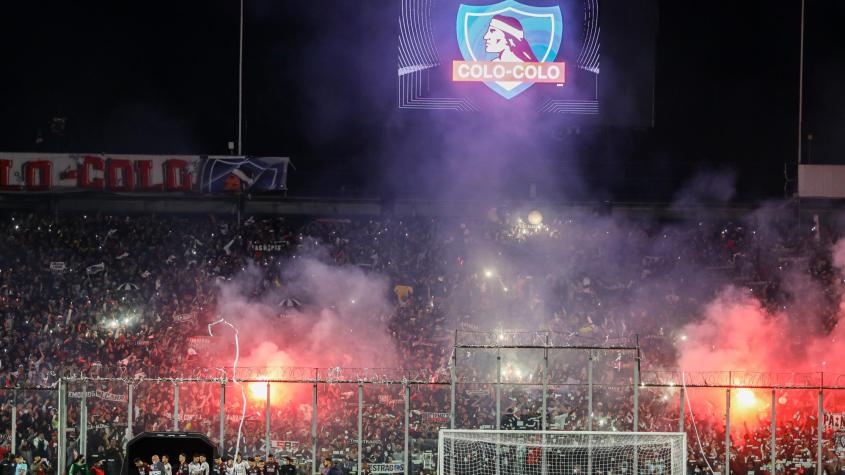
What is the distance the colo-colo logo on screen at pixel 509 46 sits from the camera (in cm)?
2450

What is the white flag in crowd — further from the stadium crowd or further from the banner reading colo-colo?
the banner reading colo-colo

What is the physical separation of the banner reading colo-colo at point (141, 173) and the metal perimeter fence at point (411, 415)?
5.78 meters

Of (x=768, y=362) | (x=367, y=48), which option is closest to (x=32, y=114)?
(x=367, y=48)

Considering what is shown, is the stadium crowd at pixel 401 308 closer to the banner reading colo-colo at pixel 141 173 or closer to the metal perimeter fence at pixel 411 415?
the metal perimeter fence at pixel 411 415

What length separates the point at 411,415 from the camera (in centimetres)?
1919

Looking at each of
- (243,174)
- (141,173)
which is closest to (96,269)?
(141,173)

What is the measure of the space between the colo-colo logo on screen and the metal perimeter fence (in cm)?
827

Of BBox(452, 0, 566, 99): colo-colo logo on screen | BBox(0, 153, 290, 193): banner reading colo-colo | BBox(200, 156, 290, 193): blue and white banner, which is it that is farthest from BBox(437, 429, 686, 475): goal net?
BBox(452, 0, 566, 99): colo-colo logo on screen

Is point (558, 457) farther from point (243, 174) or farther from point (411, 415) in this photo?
point (243, 174)

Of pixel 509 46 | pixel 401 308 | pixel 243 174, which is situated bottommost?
pixel 401 308

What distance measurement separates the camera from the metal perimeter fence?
18.3 m

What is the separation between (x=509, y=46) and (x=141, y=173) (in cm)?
1049

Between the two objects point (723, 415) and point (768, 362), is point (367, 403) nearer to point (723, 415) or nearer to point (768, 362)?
point (723, 415)

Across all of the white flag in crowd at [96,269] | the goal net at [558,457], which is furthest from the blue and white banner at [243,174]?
the goal net at [558,457]
